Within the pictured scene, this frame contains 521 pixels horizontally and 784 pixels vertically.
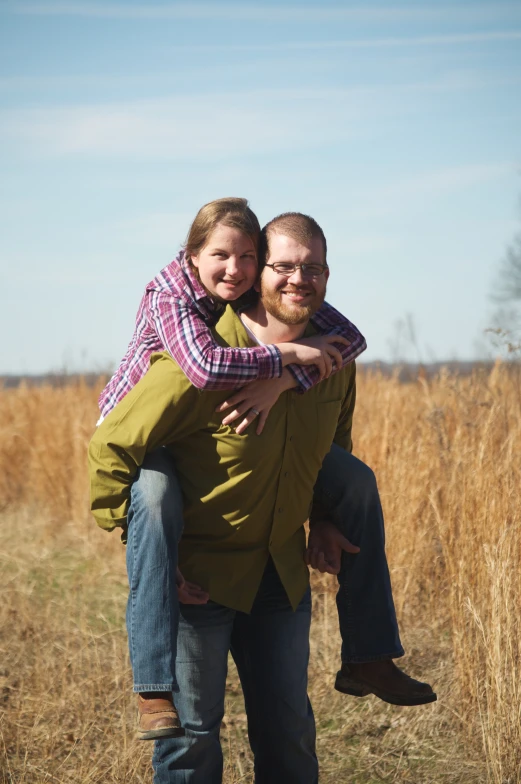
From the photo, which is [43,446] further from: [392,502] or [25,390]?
[392,502]

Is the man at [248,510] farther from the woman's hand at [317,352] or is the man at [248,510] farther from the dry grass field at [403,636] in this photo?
the dry grass field at [403,636]

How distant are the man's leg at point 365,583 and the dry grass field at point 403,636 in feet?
2.74

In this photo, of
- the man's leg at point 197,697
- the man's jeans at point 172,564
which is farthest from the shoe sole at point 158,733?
the man's leg at point 197,697

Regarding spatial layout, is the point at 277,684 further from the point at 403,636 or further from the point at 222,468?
the point at 403,636

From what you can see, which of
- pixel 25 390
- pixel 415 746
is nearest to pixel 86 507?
pixel 25 390

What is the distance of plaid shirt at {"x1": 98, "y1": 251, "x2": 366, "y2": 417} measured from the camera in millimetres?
2498

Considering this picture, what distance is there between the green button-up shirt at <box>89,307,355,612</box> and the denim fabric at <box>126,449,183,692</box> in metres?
0.12

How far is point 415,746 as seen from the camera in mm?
4035

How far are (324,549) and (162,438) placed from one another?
74 centimetres

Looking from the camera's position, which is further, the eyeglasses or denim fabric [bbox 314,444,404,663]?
denim fabric [bbox 314,444,404,663]

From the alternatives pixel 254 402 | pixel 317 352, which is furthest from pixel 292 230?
pixel 254 402

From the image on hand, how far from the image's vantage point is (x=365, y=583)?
2.94 m

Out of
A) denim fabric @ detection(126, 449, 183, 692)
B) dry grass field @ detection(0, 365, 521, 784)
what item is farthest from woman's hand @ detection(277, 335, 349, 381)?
dry grass field @ detection(0, 365, 521, 784)

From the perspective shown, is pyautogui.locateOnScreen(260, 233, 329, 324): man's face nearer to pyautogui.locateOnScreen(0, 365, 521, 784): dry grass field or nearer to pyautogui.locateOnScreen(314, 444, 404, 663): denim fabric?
pyautogui.locateOnScreen(314, 444, 404, 663): denim fabric
